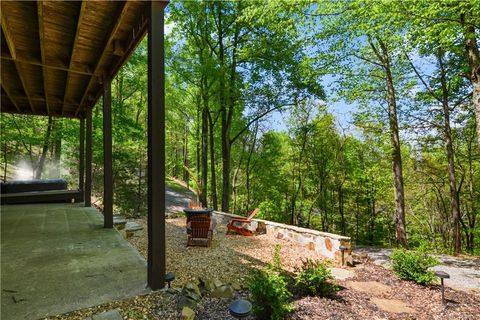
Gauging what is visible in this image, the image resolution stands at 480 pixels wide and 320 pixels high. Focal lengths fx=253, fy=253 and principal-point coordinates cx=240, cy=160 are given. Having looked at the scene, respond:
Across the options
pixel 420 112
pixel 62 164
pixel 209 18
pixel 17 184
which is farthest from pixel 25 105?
pixel 420 112

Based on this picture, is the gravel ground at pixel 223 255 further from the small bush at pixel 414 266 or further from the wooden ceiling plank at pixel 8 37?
the wooden ceiling plank at pixel 8 37

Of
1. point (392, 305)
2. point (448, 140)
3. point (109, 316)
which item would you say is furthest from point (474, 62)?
point (109, 316)

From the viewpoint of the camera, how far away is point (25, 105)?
7711mm

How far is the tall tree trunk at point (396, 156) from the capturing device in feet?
23.2

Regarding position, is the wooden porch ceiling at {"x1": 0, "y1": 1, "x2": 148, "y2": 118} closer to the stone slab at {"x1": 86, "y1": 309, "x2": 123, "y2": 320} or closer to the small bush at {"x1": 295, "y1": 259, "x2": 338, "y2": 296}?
the stone slab at {"x1": 86, "y1": 309, "x2": 123, "y2": 320}

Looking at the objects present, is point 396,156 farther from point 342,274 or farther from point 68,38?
point 68,38

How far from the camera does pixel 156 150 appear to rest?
8.71ft

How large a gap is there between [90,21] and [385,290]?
5314mm

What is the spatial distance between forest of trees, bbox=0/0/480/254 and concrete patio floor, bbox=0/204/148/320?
5033 mm

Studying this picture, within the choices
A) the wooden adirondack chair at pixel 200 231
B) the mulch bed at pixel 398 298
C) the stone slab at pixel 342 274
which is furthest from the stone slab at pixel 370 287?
the wooden adirondack chair at pixel 200 231

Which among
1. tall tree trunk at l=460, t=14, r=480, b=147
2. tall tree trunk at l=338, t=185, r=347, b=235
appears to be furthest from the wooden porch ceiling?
tall tree trunk at l=338, t=185, r=347, b=235

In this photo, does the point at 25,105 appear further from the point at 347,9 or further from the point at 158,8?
the point at 347,9

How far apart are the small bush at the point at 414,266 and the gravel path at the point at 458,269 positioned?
433 mm

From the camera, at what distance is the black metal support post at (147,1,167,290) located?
2637mm
